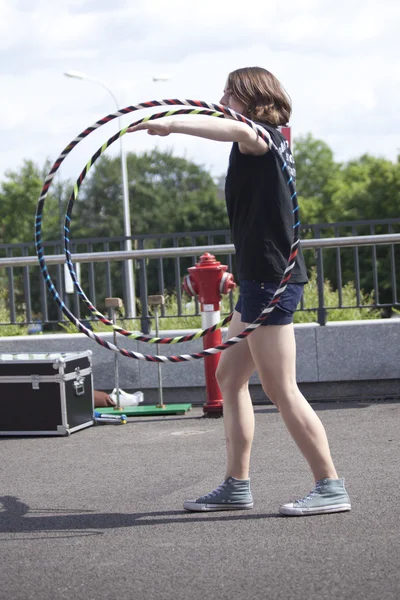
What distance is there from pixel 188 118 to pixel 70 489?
95.3 inches

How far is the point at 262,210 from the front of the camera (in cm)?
462

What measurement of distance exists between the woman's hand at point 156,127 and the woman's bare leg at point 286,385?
1.06 m

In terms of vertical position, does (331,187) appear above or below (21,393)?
above

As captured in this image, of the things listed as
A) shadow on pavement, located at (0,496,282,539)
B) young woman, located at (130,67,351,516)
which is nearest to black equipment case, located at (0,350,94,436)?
shadow on pavement, located at (0,496,282,539)

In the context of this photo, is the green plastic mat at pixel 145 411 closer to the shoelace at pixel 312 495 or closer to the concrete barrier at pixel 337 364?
the concrete barrier at pixel 337 364

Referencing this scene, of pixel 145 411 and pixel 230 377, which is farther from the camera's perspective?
pixel 145 411

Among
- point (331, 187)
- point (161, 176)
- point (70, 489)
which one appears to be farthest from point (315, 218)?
point (70, 489)

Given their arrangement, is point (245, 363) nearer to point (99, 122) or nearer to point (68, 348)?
point (99, 122)

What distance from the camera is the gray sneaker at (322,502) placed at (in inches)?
185

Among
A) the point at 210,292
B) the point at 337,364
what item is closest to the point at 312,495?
the point at 210,292

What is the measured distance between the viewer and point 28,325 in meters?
10.3

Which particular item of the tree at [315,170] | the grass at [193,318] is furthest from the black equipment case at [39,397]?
the tree at [315,170]

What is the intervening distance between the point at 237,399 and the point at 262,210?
38.7 inches

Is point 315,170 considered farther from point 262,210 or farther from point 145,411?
point 262,210
